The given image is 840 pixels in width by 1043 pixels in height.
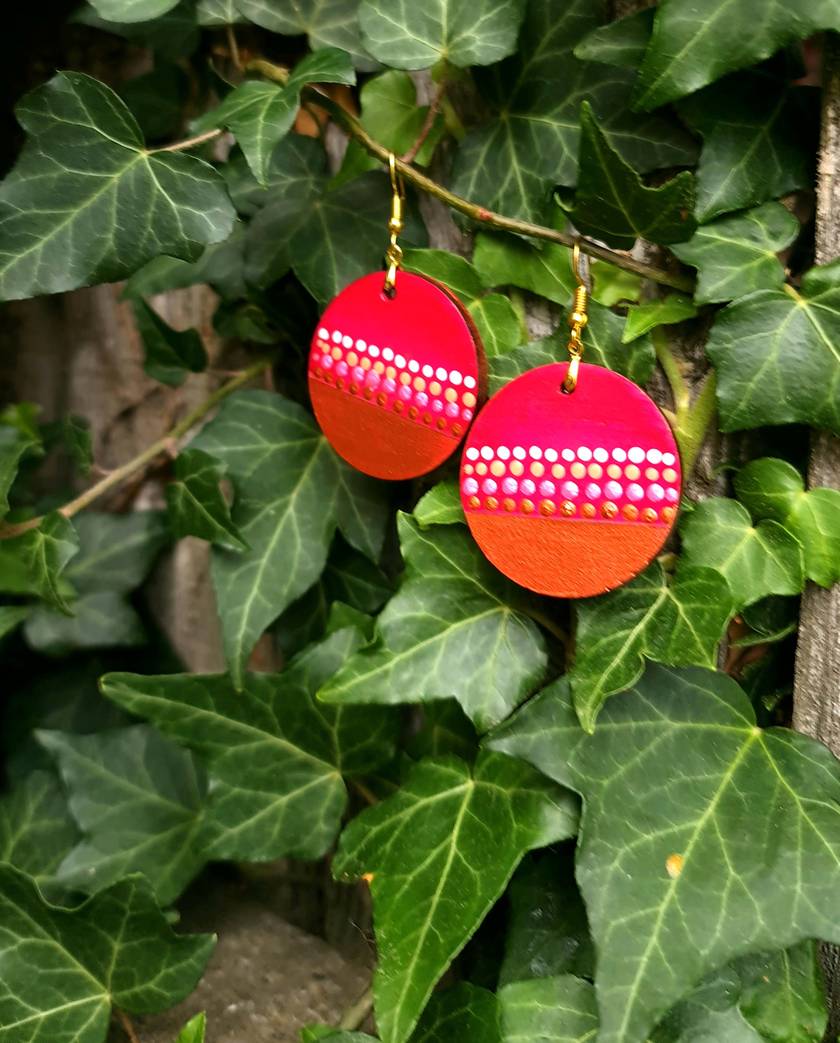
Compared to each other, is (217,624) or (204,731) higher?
(204,731)

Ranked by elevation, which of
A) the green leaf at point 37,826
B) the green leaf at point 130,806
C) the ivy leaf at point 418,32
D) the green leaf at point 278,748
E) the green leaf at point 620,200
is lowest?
the green leaf at point 37,826

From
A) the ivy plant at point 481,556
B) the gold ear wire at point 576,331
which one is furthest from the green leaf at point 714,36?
the gold ear wire at point 576,331

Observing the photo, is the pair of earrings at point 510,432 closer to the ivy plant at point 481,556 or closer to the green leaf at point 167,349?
the ivy plant at point 481,556

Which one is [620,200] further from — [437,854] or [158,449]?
[158,449]

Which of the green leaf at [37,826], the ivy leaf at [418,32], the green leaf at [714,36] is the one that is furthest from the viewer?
the green leaf at [37,826]

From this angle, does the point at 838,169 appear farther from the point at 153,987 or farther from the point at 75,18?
the point at 153,987

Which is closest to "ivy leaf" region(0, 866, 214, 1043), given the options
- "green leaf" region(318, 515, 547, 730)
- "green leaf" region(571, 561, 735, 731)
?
"green leaf" region(318, 515, 547, 730)

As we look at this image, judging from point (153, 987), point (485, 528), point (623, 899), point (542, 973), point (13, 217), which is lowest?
point (153, 987)

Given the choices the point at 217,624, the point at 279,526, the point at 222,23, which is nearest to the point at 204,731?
the point at 279,526
